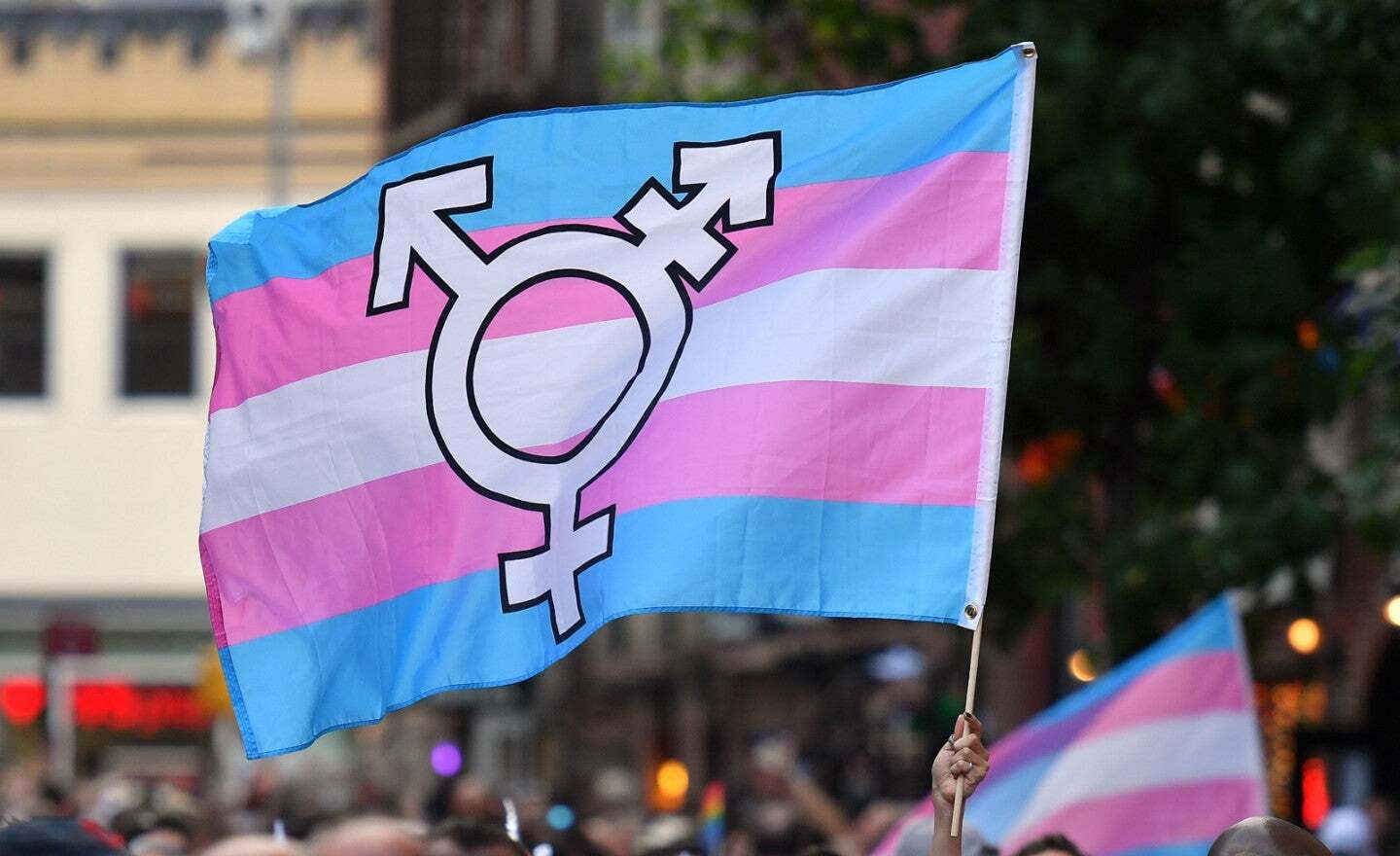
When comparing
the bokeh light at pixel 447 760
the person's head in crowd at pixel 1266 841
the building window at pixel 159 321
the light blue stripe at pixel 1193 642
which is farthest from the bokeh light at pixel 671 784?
the person's head in crowd at pixel 1266 841

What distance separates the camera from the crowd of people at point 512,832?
16.2ft

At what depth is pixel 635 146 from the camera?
6117mm

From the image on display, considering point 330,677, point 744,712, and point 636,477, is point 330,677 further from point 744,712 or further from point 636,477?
point 744,712

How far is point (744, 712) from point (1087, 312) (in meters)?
32.8

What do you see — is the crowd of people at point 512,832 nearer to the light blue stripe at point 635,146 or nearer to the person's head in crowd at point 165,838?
the person's head in crowd at point 165,838

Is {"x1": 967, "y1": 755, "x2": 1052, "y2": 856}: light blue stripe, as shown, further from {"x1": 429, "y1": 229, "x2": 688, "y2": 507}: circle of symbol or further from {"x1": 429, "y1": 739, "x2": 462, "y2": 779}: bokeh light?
{"x1": 429, "y1": 739, "x2": 462, "y2": 779}: bokeh light

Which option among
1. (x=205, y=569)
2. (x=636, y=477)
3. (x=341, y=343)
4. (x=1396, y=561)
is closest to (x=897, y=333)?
(x=636, y=477)

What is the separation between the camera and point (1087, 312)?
11.9 m

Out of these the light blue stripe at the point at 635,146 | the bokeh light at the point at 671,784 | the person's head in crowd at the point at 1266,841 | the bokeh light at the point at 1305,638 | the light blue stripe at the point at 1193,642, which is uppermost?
the light blue stripe at the point at 635,146

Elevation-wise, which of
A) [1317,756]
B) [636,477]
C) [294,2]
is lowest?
[1317,756]

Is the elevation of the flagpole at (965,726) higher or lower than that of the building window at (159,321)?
higher

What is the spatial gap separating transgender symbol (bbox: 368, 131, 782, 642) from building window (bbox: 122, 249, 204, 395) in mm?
25454

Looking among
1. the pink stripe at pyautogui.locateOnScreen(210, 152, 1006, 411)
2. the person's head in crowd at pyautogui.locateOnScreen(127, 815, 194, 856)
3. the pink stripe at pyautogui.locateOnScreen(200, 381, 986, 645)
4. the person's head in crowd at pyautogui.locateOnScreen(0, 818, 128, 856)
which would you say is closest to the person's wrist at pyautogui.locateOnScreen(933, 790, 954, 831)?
the pink stripe at pyautogui.locateOnScreen(200, 381, 986, 645)

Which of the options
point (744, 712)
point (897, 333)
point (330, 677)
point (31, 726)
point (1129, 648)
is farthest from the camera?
point (744, 712)
